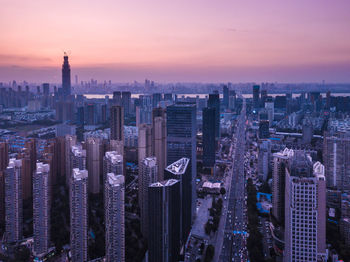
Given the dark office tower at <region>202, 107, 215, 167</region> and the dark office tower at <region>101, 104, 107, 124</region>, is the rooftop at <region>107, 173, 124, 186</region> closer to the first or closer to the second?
the dark office tower at <region>202, 107, 215, 167</region>

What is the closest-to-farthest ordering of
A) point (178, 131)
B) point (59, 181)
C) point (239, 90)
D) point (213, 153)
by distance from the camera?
point (178, 131) < point (59, 181) < point (213, 153) < point (239, 90)

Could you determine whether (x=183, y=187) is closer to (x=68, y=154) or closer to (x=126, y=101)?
(x=68, y=154)

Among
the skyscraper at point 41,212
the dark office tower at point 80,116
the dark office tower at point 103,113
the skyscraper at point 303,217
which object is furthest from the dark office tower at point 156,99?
the skyscraper at point 303,217

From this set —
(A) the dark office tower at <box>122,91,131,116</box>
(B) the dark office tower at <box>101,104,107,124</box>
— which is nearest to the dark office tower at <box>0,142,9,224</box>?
(B) the dark office tower at <box>101,104,107,124</box>

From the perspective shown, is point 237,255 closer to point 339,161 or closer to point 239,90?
point 339,161

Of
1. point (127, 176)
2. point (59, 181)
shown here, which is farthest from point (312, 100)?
point (59, 181)
